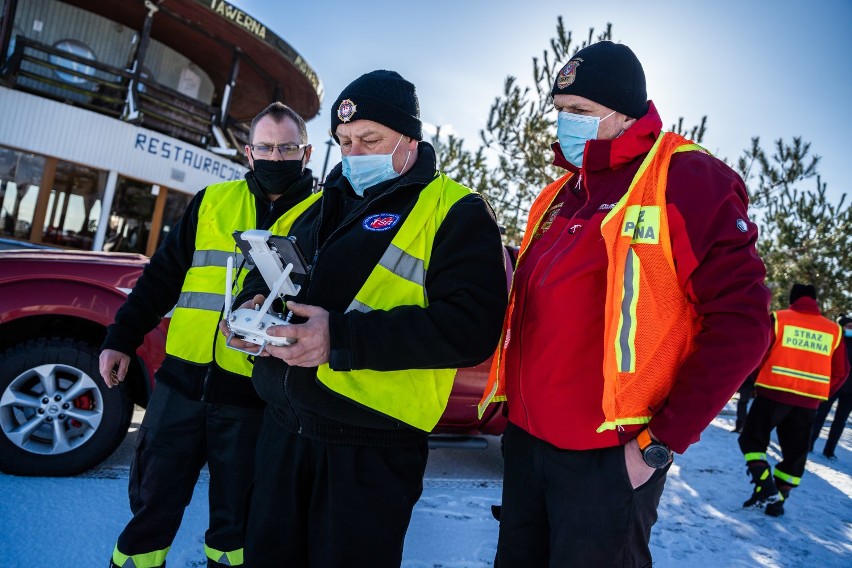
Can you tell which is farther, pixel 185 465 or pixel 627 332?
pixel 185 465

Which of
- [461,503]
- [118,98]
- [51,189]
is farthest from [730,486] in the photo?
[118,98]

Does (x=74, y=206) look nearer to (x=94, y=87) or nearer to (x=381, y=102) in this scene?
(x=94, y=87)

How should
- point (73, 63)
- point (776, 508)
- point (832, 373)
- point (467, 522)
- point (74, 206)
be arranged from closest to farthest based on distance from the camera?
point (467, 522), point (776, 508), point (832, 373), point (74, 206), point (73, 63)

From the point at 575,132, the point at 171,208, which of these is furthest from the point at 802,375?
the point at 171,208

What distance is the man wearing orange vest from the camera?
15.3 ft

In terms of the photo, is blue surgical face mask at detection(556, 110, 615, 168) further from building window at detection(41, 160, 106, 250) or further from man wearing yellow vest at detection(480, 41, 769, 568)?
building window at detection(41, 160, 106, 250)

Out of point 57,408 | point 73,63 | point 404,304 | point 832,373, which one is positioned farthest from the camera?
point 73,63

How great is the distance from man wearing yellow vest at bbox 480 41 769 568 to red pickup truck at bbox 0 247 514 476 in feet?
8.86

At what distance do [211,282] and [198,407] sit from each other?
0.51 meters

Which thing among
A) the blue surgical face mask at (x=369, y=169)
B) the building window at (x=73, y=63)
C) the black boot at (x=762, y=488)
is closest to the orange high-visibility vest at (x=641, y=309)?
the blue surgical face mask at (x=369, y=169)

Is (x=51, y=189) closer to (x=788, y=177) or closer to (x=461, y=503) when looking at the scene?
(x=461, y=503)

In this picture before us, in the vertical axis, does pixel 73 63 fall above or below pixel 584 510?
above

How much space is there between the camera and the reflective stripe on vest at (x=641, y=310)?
1407 mm

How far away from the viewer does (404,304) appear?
158 centimetres
